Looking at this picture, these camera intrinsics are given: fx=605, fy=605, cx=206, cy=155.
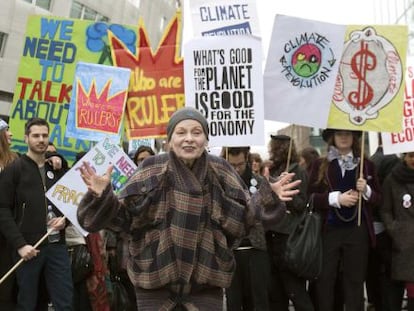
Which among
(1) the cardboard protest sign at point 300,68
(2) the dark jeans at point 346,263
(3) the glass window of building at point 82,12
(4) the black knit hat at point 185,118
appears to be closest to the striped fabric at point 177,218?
(4) the black knit hat at point 185,118

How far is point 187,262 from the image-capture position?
2.98m

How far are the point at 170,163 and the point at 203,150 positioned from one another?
19 centimetres

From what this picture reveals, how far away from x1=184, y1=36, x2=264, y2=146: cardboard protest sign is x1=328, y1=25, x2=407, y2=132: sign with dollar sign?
791 millimetres

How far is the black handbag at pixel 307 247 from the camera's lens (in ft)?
16.9

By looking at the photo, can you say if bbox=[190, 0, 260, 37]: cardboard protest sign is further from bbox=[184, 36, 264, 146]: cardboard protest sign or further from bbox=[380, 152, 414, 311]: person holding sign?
bbox=[380, 152, 414, 311]: person holding sign

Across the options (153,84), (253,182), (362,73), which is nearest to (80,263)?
(253,182)

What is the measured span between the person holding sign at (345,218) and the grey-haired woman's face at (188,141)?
230 centimetres

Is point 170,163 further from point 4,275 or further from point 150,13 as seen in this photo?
point 150,13

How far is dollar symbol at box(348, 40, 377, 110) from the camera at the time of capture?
5488 mm

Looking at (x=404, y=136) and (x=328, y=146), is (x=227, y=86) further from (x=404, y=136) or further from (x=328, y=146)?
(x=404, y=136)

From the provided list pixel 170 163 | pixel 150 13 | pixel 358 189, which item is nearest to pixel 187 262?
pixel 170 163

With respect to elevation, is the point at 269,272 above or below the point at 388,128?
below

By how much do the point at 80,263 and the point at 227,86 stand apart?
2109 mm

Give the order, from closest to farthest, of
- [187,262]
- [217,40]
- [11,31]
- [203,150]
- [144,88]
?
[187,262] → [203,150] → [217,40] → [144,88] → [11,31]
